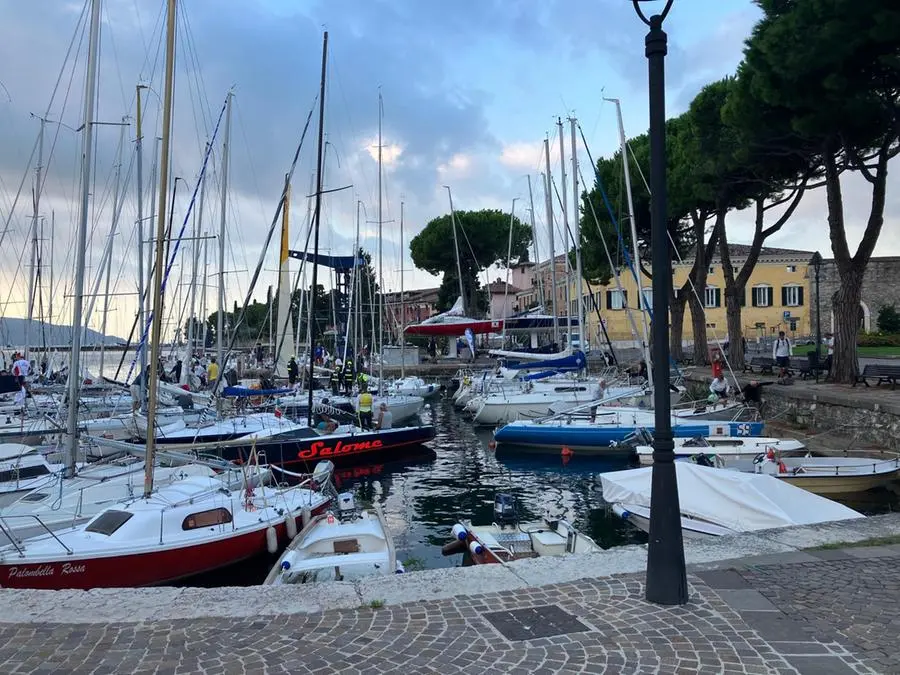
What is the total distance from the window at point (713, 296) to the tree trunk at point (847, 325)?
3822 centimetres

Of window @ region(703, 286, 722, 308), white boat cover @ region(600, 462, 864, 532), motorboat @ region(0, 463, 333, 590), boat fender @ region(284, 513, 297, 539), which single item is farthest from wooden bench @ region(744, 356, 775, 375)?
window @ region(703, 286, 722, 308)

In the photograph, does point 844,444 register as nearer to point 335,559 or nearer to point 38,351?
point 335,559

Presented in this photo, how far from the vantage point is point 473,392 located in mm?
33906

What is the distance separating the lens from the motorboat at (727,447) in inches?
664

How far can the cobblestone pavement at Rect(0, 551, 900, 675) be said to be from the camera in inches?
177

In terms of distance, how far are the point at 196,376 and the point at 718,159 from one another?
24136 mm

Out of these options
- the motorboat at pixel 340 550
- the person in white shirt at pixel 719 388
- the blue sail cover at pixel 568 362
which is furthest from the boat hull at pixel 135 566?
the blue sail cover at pixel 568 362

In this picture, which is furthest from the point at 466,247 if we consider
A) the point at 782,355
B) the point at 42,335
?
the point at 782,355

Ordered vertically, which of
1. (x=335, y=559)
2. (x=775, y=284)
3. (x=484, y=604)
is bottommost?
(x=335, y=559)

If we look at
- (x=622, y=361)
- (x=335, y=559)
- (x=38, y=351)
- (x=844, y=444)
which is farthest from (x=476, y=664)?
(x=622, y=361)

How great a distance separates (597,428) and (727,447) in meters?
5.26

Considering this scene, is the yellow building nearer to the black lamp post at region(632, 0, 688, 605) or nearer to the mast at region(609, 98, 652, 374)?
the mast at region(609, 98, 652, 374)

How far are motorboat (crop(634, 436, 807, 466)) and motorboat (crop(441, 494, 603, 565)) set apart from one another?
6.08 metres

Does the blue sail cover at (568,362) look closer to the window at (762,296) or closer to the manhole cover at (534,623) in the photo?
the manhole cover at (534,623)
